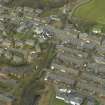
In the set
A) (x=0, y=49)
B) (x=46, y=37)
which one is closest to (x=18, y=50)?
(x=0, y=49)

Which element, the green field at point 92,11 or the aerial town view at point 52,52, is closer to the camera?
the aerial town view at point 52,52

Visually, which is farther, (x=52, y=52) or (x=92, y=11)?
(x=92, y=11)

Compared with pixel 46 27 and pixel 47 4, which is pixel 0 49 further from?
pixel 47 4

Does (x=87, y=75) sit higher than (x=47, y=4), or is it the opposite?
(x=47, y=4)

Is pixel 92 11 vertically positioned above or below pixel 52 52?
above

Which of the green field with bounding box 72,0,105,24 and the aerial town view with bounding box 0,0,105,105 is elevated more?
the green field with bounding box 72,0,105,24

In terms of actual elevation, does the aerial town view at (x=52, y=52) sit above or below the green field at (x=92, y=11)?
below

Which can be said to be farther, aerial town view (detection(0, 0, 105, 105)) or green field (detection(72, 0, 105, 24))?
green field (detection(72, 0, 105, 24))
